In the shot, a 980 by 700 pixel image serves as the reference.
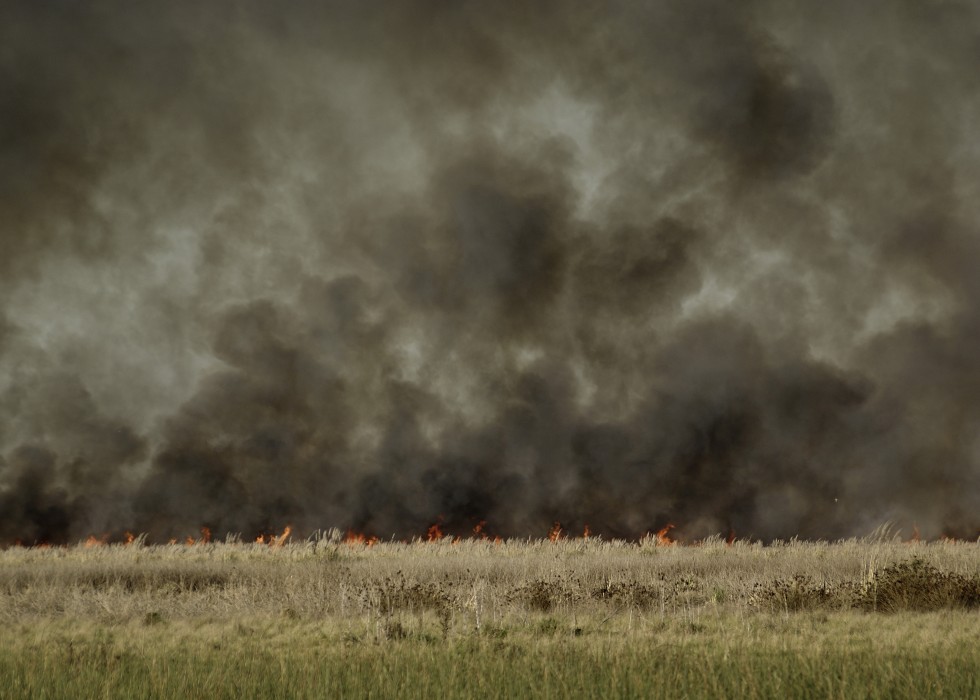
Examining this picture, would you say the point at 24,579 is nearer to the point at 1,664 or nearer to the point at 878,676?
the point at 1,664

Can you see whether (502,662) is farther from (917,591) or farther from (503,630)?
(917,591)

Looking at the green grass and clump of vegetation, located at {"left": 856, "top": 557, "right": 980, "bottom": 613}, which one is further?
clump of vegetation, located at {"left": 856, "top": 557, "right": 980, "bottom": 613}

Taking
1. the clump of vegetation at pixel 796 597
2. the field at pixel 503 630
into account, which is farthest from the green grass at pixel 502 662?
the clump of vegetation at pixel 796 597

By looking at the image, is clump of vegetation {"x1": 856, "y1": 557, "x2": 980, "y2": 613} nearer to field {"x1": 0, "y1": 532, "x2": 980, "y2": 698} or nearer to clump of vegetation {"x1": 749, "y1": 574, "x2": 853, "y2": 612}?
field {"x1": 0, "y1": 532, "x2": 980, "y2": 698}

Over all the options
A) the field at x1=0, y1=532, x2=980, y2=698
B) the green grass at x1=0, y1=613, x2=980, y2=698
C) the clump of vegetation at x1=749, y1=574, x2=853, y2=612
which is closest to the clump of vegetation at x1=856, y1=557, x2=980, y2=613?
the field at x1=0, y1=532, x2=980, y2=698

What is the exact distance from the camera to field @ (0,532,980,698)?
9.65m

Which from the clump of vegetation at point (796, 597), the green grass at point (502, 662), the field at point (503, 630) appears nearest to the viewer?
the green grass at point (502, 662)

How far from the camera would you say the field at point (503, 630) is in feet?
31.7

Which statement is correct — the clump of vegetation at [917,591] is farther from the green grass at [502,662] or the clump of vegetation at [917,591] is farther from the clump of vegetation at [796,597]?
the green grass at [502,662]

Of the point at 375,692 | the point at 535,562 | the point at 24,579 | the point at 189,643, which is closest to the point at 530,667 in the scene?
the point at 375,692

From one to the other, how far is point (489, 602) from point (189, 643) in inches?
304

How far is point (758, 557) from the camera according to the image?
1177 inches

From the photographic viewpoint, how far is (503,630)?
14062 millimetres

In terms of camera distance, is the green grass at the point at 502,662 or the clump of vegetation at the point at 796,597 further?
the clump of vegetation at the point at 796,597
